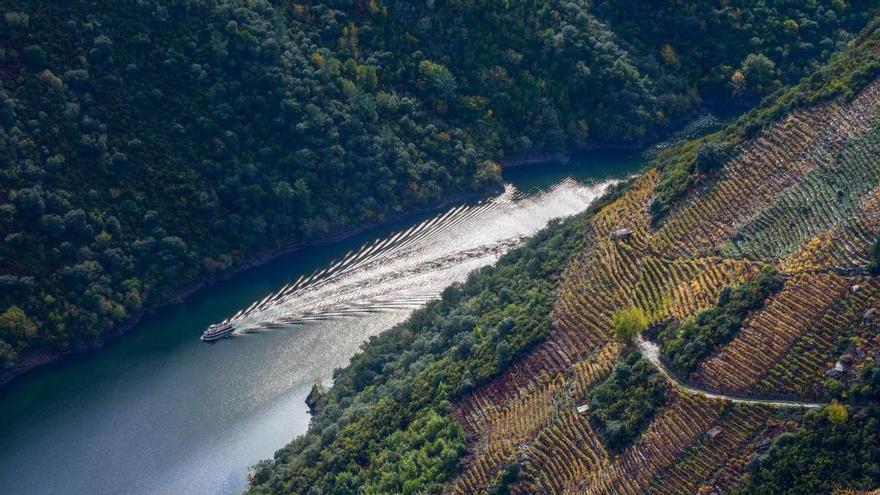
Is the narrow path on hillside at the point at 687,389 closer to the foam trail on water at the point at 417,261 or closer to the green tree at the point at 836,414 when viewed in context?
the green tree at the point at 836,414

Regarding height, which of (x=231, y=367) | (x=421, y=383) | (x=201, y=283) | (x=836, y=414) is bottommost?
(x=836, y=414)

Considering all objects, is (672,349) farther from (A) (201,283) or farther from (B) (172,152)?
(B) (172,152)

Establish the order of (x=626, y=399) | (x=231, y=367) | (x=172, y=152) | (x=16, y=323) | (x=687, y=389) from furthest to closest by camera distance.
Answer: (x=172, y=152), (x=231, y=367), (x=16, y=323), (x=626, y=399), (x=687, y=389)

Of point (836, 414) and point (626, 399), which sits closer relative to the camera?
point (836, 414)

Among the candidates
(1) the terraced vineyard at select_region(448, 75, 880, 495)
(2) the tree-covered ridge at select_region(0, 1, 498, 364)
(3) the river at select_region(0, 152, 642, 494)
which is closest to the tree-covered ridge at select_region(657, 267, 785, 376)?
(1) the terraced vineyard at select_region(448, 75, 880, 495)

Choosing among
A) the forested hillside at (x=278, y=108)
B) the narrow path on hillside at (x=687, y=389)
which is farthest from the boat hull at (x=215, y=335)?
the narrow path on hillside at (x=687, y=389)

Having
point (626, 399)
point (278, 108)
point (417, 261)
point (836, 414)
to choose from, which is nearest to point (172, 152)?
point (278, 108)
